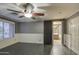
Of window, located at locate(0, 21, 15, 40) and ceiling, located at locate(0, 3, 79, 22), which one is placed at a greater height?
ceiling, located at locate(0, 3, 79, 22)

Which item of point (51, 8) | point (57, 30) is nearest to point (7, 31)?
point (51, 8)

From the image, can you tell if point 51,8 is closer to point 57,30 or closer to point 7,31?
point 7,31

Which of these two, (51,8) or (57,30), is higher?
(51,8)

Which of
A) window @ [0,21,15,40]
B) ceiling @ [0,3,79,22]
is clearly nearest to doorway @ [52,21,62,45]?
ceiling @ [0,3,79,22]

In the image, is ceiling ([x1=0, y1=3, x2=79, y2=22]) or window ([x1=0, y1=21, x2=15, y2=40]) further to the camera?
window ([x1=0, y1=21, x2=15, y2=40])

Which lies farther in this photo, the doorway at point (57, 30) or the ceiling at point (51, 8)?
the doorway at point (57, 30)

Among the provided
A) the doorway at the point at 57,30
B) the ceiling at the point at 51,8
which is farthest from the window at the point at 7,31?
the doorway at the point at 57,30

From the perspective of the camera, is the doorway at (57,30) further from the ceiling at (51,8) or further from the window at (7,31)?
the window at (7,31)

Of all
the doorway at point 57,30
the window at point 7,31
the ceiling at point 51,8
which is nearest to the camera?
the ceiling at point 51,8

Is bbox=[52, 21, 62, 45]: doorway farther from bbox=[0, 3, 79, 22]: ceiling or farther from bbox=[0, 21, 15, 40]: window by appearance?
bbox=[0, 21, 15, 40]: window

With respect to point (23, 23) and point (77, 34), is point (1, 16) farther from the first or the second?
point (77, 34)

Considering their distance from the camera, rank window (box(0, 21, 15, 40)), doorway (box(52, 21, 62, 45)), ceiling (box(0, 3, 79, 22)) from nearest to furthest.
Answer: ceiling (box(0, 3, 79, 22))
window (box(0, 21, 15, 40))
doorway (box(52, 21, 62, 45))
